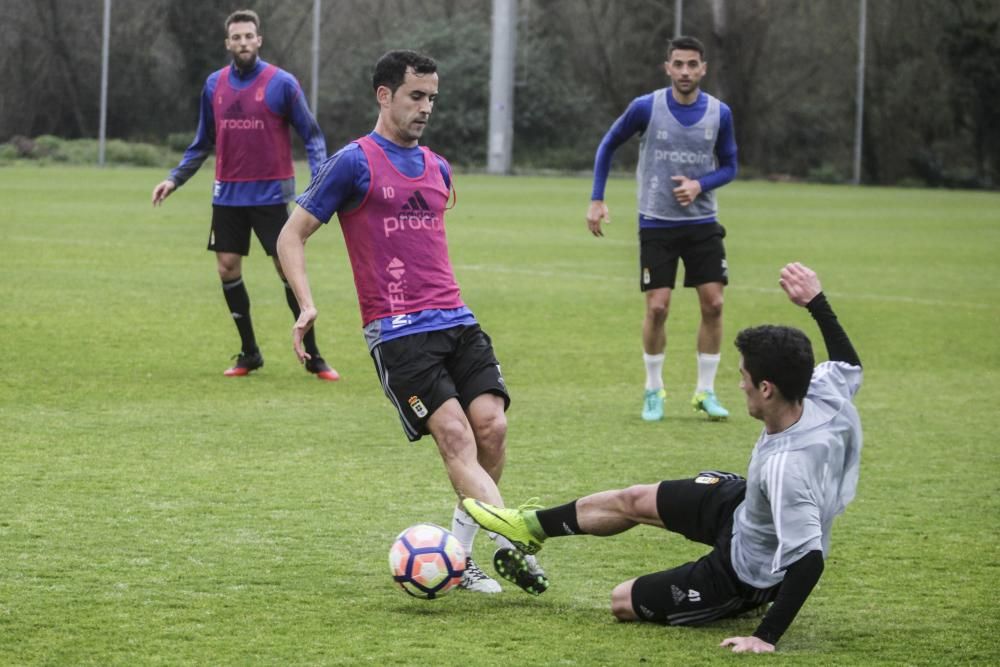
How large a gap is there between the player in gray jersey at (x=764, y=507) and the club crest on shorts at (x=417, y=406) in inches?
17.4

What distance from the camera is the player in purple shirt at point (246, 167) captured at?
1112 centimetres

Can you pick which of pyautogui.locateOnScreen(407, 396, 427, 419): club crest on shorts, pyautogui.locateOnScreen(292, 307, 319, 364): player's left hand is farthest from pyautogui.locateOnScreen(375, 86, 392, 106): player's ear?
pyautogui.locateOnScreen(407, 396, 427, 419): club crest on shorts

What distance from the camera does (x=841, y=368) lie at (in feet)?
17.1

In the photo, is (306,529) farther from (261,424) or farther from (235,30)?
(235,30)

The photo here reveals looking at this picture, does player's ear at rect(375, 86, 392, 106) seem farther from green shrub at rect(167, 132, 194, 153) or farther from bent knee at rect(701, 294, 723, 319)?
green shrub at rect(167, 132, 194, 153)

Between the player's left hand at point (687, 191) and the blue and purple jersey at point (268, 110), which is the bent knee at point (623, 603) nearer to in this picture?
the player's left hand at point (687, 191)

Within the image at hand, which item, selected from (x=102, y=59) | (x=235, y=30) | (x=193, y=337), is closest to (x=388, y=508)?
(x=235, y=30)

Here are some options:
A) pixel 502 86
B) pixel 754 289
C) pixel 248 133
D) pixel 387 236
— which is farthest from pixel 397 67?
pixel 502 86

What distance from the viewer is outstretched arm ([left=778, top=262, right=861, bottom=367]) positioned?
5230 millimetres

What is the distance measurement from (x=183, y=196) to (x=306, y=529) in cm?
2752

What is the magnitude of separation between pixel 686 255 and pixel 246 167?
3.43 m

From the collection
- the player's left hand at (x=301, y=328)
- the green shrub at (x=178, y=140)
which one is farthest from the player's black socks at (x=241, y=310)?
the green shrub at (x=178, y=140)

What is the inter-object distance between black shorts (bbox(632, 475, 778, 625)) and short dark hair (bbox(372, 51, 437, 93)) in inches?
73.8

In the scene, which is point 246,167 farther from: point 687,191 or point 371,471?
point 371,471
